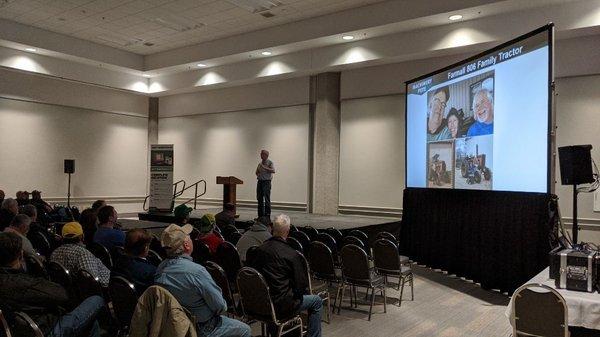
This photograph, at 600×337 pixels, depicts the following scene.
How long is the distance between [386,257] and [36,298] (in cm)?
362

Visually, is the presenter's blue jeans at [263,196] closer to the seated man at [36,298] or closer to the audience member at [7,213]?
the audience member at [7,213]

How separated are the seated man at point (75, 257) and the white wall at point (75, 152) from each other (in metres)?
9.52

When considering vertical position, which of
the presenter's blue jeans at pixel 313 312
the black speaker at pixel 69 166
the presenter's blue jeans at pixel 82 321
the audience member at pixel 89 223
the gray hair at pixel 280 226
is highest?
the black speaker at pixel 69 166

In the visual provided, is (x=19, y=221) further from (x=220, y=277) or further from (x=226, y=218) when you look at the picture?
(x=226, y=218)

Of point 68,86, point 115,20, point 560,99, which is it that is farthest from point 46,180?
point 560,99

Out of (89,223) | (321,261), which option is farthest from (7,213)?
(321,261)

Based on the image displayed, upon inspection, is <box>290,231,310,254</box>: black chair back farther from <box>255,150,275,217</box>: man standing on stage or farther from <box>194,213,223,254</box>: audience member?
<box>255,150,275,217</box>: man standing on stage

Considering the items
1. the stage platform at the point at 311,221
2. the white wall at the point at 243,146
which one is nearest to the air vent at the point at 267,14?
the white wall at the point at 243,146

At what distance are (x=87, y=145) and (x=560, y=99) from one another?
1229 centimetres

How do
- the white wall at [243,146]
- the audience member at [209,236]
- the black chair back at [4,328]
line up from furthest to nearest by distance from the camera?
the white wall at [243,146], the audience member at [209,236], the black chair back at [4,328]

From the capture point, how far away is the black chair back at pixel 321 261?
4863 millimetres

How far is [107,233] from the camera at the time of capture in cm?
483

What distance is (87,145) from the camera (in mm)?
13398

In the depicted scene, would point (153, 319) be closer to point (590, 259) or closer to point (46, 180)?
point (590, 259)
